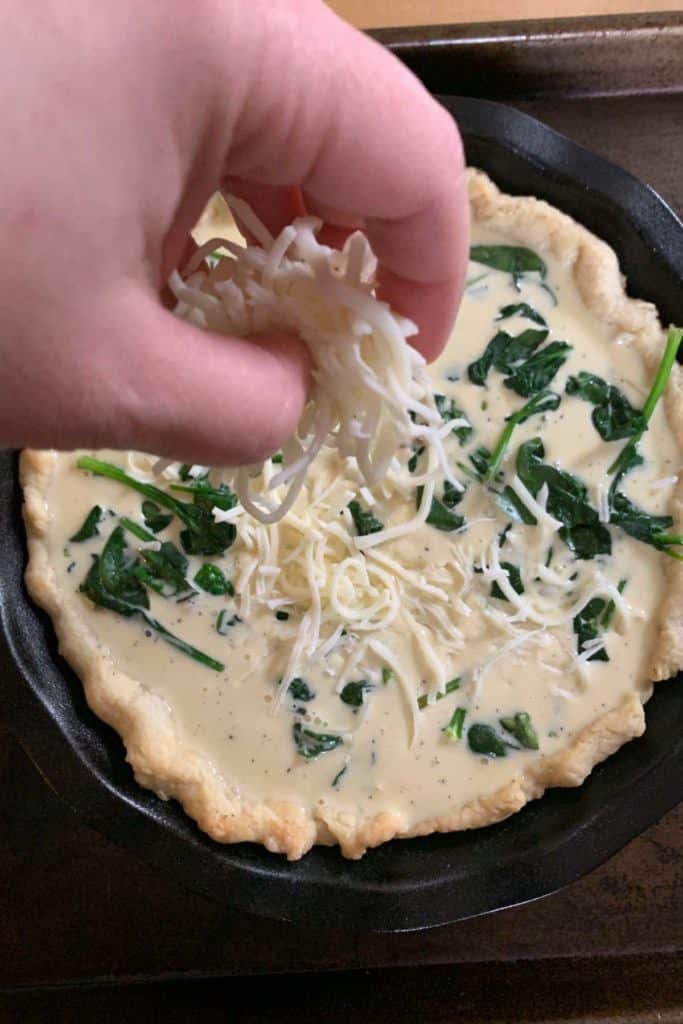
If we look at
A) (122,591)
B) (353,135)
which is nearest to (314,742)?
(122,591)

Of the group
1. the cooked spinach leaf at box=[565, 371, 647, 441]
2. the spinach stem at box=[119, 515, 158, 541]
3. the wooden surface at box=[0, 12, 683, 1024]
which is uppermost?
the cooked spinach leaf at box=[565, 371, 647, 441]

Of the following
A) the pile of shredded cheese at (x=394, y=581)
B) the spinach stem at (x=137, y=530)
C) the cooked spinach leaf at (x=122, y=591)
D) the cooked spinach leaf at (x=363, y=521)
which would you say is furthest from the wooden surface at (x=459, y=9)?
the cooked spinach leaf at (x=122, y=591)

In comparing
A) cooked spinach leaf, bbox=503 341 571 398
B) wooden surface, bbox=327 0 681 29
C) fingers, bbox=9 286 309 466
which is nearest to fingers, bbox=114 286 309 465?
fingers, bbox=9 286 309 466

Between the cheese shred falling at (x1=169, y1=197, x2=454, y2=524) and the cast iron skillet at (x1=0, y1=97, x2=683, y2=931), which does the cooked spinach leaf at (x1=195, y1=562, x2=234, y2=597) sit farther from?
the cheese shred falling at (x1=169, y1=197, x2=454, y2=524)

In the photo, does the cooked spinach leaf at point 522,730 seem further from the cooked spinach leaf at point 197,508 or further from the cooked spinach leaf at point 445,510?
the cooked spinach leaf at point 197,508

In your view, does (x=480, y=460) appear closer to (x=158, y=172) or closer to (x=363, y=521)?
(x=363, y=521)

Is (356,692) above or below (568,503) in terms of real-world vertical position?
below
